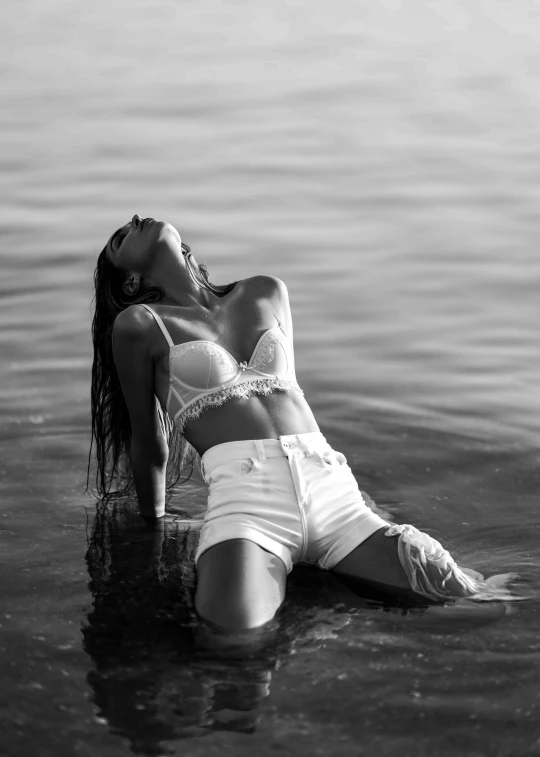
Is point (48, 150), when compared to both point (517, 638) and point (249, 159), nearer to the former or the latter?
point (249, 159)

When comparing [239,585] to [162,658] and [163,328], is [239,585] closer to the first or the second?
[162,658]

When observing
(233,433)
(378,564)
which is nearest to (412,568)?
(378,564)

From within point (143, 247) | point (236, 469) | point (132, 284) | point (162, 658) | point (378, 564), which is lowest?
point (162, 658)

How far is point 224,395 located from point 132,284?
0.74 meters

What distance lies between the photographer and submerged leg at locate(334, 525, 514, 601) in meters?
4.25

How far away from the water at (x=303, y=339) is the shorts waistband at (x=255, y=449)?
1.71 ft

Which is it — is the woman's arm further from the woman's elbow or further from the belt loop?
the belt loop

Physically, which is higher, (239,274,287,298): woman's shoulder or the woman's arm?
(239,274,287,298): woman's shoulder

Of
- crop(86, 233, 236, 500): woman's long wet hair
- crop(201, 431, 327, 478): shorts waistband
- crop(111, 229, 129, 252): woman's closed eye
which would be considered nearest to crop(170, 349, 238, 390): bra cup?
crop(201, 431, 327, 478): shorts waistband

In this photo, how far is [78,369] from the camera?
7.22 metres

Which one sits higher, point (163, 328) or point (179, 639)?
point (163, 328)

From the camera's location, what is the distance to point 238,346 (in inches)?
188

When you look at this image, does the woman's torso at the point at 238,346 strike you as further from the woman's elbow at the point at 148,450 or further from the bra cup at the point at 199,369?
the woman's elbow at the point at 148,450

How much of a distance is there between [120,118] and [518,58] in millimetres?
6296
